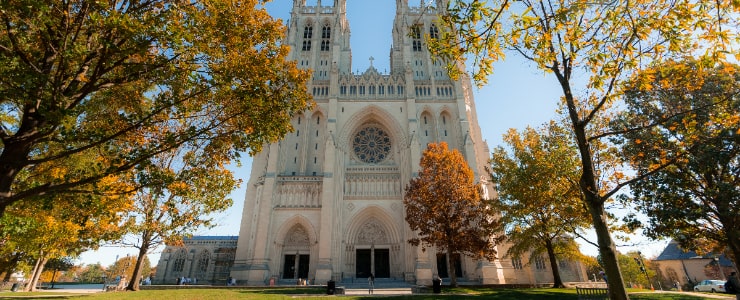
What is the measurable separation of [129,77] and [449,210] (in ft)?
53.9

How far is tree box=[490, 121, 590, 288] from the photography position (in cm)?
1513

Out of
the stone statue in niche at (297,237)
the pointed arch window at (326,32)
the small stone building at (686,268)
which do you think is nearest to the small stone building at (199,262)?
the stone statue in niche at (297,237)

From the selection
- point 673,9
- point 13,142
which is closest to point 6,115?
point 13,142

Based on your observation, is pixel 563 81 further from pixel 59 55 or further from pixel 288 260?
pixel 288 260

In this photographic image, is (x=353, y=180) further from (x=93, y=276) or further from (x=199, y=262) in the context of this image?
(x=93, y=276)

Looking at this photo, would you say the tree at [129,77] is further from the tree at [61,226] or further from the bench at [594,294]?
the bench at [594,294]

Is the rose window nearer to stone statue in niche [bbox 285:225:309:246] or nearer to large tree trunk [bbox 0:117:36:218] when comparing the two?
stone statue in niche [bbox 285:225:309:246]

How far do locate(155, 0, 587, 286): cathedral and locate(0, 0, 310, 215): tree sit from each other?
19089 millimetres

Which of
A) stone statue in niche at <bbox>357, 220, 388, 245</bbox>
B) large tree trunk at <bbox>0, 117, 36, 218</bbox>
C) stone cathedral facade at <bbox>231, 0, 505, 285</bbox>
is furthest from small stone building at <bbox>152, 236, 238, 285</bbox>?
large tree trunk at <bbox>0, 117, 36, 218</bbox>

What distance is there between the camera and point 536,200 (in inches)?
659

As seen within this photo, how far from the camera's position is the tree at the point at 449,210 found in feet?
59.2

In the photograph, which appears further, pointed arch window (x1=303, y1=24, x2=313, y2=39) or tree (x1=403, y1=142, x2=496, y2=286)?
pointed arch window (x1=303, y1=24, x2=313, y2=39)

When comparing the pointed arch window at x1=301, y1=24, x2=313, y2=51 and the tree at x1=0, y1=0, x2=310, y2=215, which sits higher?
the pointed arch window at x1=301, y1=24, x2=313, y2=51

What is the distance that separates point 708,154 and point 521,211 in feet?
28.0
